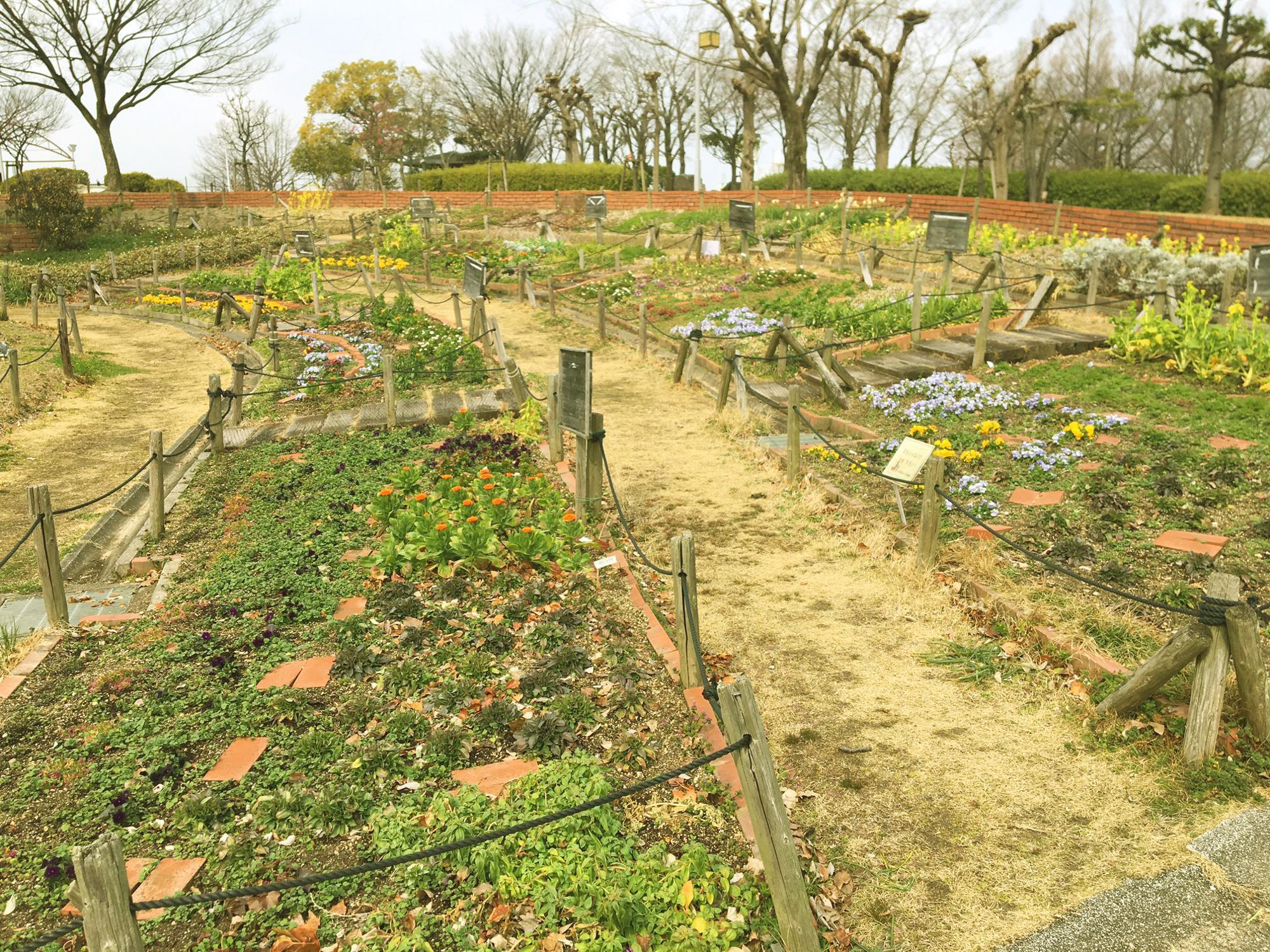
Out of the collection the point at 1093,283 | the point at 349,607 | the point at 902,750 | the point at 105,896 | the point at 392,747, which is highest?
the point at 1093,283

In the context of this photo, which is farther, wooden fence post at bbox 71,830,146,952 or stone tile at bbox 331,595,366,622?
stone tile at bbox 331,595,366,622

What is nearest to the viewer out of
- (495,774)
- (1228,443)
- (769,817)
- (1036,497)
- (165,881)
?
(769,817)

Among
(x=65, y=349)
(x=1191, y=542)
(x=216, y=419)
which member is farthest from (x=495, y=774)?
(x=65, y=349)

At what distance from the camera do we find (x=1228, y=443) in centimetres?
881

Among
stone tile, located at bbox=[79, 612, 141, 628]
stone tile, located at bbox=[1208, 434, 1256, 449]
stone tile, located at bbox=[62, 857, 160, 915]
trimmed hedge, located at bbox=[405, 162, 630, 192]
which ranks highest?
trimmed hedge, located at bbox=[405, 162, 630, 192]

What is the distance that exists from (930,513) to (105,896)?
5.70m

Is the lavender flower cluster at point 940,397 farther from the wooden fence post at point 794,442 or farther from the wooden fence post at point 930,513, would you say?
the wooden fence post at point 930,513

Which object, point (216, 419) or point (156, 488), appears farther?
point (216, 419)

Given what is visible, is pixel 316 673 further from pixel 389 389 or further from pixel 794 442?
pixel 389 389

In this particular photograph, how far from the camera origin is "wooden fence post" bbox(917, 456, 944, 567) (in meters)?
6.96

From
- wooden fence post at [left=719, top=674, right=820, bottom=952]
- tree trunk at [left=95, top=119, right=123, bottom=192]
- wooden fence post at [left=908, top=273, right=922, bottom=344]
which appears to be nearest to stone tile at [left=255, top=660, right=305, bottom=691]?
wooden fence post at [left=719, top=674, right=820, bottom=952]

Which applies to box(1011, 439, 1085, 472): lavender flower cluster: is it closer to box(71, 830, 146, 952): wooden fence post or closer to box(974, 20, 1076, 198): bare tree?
box(71, 830, 146, 952): wooden fence post

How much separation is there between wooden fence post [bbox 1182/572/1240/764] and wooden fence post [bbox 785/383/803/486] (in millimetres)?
4798

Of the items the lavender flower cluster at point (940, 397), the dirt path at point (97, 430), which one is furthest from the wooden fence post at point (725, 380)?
the dirt path at point (97, 430)
